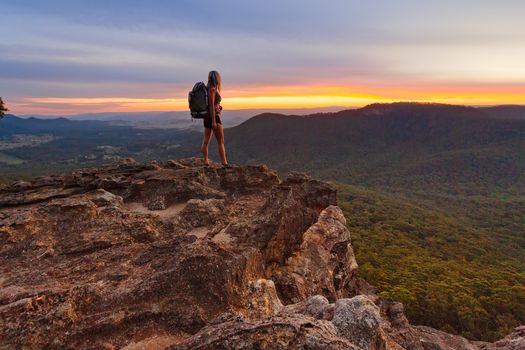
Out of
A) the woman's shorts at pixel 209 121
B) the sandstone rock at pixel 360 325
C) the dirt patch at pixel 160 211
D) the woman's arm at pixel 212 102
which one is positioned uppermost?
the woman's arm at pixel 212 102

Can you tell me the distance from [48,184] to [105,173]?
8.52 feet

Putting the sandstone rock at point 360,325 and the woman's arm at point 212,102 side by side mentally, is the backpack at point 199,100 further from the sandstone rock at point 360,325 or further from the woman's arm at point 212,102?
the sandstone rock at point 360,325

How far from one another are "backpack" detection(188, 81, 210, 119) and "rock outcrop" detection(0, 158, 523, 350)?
3202mm

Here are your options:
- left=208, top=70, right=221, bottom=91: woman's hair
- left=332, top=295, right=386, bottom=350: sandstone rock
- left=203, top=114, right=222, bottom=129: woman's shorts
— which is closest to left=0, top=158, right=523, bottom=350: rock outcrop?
left=332, top=295, right=386, bottom=350: sandstone rock

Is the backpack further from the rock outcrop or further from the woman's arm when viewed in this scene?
the rock outcrop

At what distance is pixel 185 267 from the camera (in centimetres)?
973

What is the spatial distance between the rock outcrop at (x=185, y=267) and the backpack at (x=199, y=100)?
10.5 feet

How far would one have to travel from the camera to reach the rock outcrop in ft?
25.9

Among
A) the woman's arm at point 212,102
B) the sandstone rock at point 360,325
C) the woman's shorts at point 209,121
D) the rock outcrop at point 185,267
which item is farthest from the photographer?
the woman's shorts at point 209,121

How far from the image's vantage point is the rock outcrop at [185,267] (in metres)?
7.91

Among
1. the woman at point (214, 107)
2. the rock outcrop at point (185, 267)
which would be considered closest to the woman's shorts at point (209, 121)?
the woman at point (214, 107)

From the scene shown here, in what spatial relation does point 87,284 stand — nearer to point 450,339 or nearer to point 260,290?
point 260,290

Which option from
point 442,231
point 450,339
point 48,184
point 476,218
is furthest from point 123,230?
point 476,218

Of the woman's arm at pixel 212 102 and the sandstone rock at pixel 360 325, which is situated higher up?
the woman's arm at pixel 212 102
